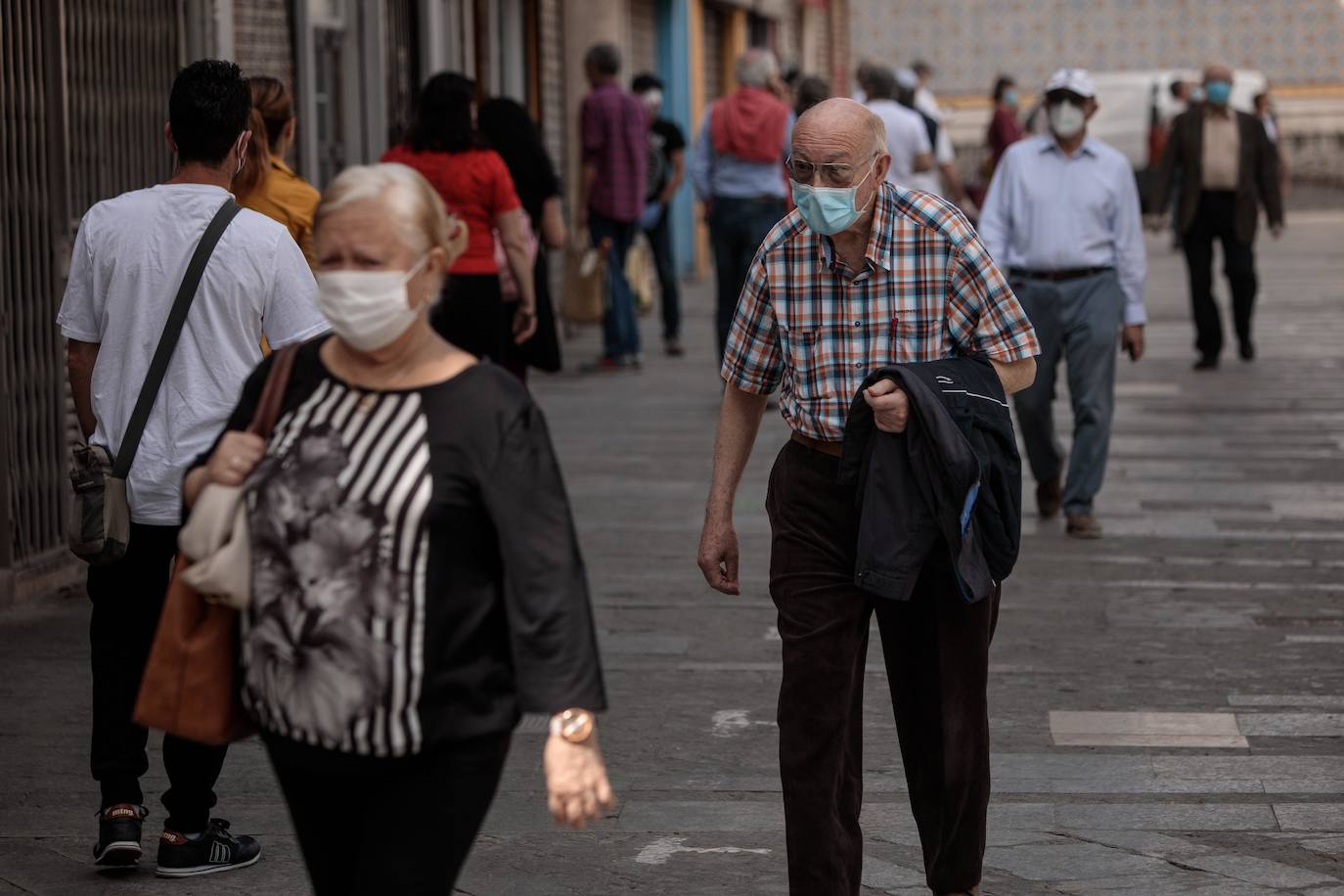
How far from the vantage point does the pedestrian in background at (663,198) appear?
16.5 metres

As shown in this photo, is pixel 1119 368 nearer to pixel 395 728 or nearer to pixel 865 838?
pixel 865 838

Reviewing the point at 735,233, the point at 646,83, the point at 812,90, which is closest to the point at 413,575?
the point at 812,90

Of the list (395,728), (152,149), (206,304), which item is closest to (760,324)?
(206,304)

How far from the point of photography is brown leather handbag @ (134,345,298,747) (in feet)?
11.1

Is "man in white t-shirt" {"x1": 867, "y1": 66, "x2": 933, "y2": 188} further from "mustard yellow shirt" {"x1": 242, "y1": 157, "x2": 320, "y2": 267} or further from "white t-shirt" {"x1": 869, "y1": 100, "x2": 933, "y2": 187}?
"mustard yellow shirt" {"x1": 242, "y1": 157, "x2": 320, "y2": 267}

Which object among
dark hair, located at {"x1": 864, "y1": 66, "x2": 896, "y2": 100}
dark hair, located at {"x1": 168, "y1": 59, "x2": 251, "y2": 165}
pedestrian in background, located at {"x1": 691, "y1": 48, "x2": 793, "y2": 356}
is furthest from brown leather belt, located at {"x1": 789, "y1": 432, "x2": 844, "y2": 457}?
dark hair, located at {"x1": 864, "y1": 66, "x2": 896, "y2": 100}

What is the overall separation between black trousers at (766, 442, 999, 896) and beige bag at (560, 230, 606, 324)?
10.7 metres

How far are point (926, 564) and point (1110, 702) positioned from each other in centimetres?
238

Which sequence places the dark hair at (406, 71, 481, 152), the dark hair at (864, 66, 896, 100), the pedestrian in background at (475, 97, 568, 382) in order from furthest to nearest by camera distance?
the dark hair at (864, 66, 896, 100) < the pedestrian in background at (475, 97, 568, 382) < the dark hair at (406, 71, 481, 152)

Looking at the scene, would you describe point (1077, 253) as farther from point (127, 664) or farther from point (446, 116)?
point (127, 664)

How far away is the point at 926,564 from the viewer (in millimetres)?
4422

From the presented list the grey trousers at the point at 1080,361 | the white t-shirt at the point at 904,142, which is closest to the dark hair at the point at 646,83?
the white t-shirt at the point at 904,142

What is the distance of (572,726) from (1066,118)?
20.4ft

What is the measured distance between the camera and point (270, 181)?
247 inches
